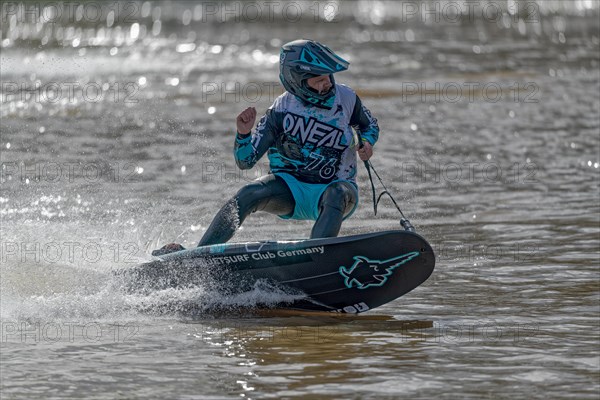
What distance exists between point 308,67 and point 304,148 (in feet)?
1.91

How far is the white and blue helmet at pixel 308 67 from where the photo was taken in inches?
328

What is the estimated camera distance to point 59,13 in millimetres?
36719

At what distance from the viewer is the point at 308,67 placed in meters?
8.34

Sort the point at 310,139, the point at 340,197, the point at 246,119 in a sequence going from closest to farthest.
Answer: the point at 246,119
the point at 340,197
the point at 310,139

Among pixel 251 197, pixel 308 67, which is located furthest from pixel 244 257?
pixel 308 67

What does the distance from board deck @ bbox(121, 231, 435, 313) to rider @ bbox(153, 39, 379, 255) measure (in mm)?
248

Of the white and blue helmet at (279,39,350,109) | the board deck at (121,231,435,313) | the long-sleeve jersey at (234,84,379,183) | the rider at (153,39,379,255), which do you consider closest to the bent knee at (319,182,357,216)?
the rider at (153,39,379,255)

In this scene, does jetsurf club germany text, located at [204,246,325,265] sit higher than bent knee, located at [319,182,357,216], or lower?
lower

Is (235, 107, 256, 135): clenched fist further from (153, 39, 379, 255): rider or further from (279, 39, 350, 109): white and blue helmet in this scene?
(279, 39, 350, 109): white and blue helmet

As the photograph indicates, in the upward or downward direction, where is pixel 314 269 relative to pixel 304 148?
downward

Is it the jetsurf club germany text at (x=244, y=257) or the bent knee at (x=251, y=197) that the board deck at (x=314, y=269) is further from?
the bent knee at (x=251, y=197)

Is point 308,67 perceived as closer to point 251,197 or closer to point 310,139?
point 310,139

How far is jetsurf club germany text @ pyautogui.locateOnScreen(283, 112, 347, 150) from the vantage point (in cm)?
852

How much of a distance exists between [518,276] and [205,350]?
3160mm
